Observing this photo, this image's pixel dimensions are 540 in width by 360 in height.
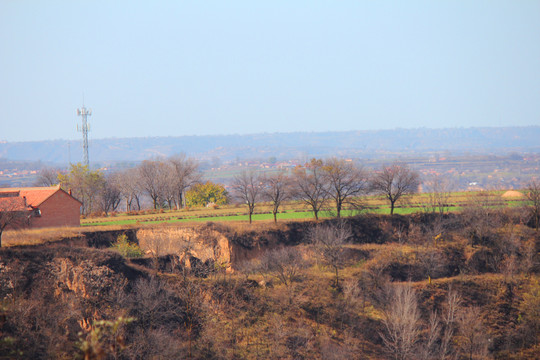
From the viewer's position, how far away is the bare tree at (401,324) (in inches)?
1312

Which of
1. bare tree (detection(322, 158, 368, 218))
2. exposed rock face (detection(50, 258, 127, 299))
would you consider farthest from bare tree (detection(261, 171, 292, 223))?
exposed rock face (detection(50, 258, 127, 299))

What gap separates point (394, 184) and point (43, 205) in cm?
3574

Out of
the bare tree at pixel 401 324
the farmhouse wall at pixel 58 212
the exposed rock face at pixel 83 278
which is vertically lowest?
the bare tree at pixel 401 324

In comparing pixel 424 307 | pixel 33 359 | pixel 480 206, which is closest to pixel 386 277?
pixel 424 307

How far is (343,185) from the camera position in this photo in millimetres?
53562

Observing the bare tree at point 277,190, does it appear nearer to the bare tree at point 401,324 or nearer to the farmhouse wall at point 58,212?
the bare tree at point 401,324

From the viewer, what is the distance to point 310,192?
176 feet

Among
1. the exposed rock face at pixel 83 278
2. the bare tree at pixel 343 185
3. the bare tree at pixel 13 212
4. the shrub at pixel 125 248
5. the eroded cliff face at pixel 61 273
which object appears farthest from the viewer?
the bare tree at pixel 343 185

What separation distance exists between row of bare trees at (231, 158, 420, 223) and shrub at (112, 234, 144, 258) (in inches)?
503

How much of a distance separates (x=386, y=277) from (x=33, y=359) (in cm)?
2691

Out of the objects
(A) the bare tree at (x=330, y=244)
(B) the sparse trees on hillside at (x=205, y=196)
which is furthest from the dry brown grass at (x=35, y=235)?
(B) the sparse trees on hillside at (x=205, y=196)

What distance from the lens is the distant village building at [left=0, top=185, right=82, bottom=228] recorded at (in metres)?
45.0

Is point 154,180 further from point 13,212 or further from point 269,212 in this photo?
point 13,212

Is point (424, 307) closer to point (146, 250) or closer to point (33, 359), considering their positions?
point (146, 250)
